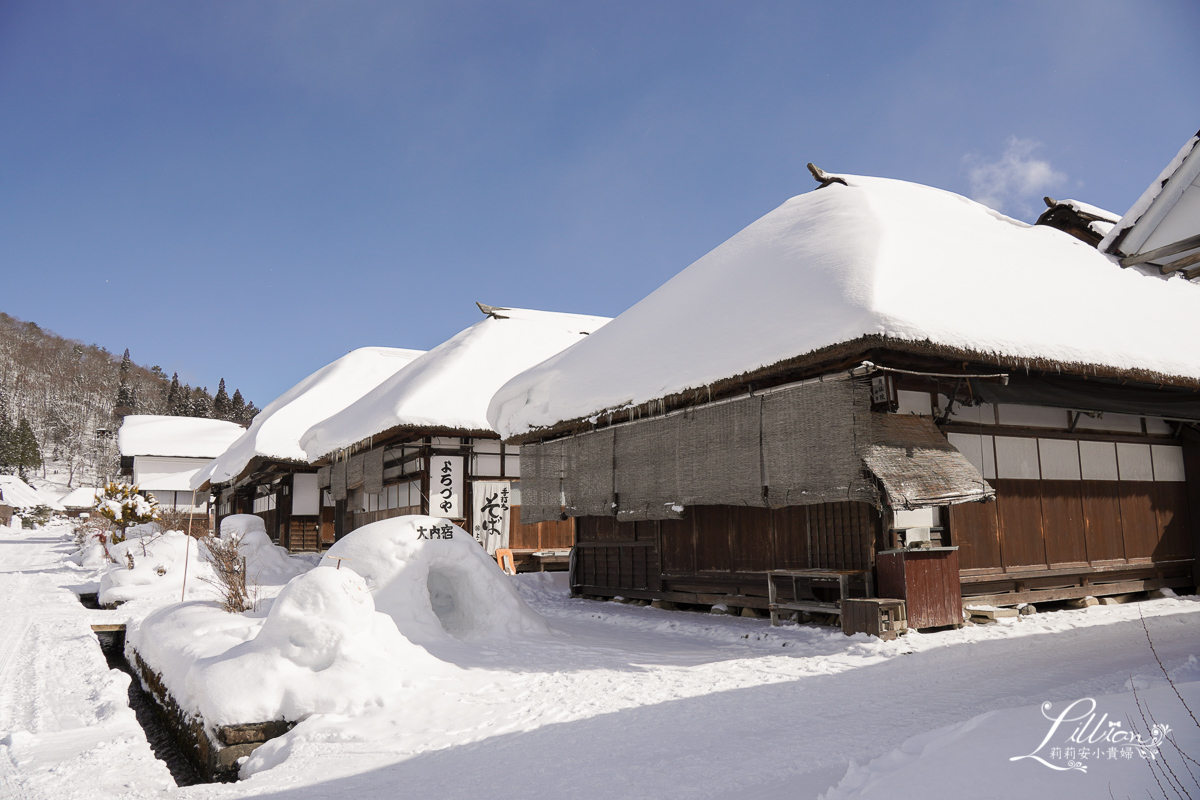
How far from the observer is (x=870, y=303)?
7.00 m

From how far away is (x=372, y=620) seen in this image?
6152 mm

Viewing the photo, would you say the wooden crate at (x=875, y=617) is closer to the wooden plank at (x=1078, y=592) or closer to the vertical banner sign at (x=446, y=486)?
the wooden plank at (x=1078, y=592)

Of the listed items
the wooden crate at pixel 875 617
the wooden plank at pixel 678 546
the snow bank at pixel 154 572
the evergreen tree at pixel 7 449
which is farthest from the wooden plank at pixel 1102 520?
the evergreen tree at pixel 7 449

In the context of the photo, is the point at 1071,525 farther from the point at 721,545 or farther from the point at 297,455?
the point at 297,455

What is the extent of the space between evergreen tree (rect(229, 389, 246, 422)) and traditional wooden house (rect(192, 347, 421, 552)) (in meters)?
55.8

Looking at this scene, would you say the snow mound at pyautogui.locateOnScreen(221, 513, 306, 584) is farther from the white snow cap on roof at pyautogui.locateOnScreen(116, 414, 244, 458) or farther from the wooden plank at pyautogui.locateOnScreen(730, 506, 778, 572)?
the white snow cap on roof at pyautogui.locateOnScreen(116, 414, 244, 458)

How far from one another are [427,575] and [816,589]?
14.6 feet

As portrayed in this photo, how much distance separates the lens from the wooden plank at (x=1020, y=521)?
28.6 ft

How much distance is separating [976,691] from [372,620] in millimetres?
4624

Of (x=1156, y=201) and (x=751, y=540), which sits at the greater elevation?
(x=1156, y=201)

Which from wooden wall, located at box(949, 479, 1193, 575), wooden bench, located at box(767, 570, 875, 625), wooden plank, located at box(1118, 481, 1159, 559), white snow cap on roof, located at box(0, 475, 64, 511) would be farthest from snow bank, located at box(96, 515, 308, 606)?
white snow cap on roof, located at box(0, 475, 64, 511)

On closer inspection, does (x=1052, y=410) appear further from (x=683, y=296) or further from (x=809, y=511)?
(x=683, y=296)

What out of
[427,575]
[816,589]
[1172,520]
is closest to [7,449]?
[427,575]

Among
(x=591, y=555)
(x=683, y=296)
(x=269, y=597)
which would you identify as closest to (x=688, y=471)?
(x=683, y=296)
